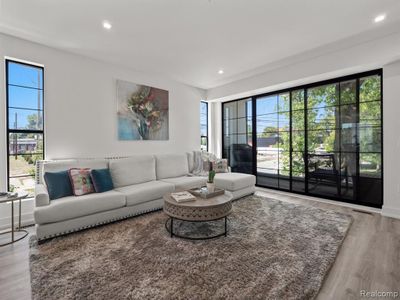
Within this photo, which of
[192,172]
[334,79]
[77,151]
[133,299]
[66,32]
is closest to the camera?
[133,299]

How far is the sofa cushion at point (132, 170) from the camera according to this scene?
340 cm

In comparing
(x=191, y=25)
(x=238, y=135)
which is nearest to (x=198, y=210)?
(x=191, y=25)

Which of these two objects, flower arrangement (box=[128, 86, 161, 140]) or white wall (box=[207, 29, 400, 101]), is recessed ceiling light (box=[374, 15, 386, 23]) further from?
flower arrangement (box=[128, 86, 161, 140])

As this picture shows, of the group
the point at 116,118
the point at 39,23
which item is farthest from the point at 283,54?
the point at 39,23

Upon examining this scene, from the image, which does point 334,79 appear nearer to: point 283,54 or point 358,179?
point 283,54

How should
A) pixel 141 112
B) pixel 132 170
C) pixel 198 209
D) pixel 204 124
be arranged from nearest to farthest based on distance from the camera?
pixel 198 209, pixel 132 170, pixel 141 112, pixel 204 124

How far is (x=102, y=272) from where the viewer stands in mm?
1800

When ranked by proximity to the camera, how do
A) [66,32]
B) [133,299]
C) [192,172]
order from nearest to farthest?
[133,299] < [66,32] < [192,172]

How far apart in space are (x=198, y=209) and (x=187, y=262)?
1.86 ft

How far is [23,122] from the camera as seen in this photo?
301 centimetres

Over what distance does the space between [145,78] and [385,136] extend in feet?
14.6

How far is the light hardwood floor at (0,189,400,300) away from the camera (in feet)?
5.29

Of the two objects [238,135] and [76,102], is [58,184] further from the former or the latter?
[238,135]
